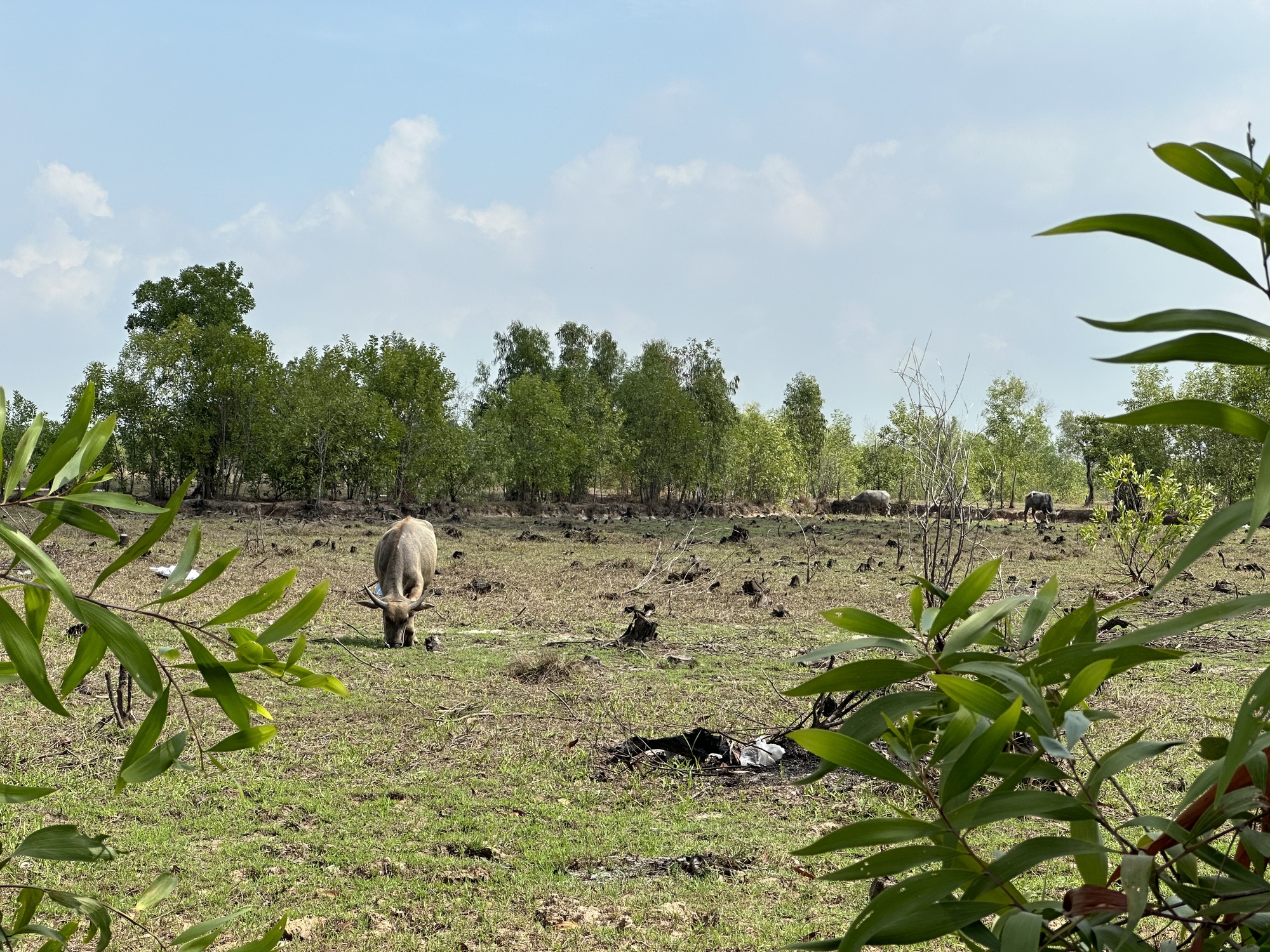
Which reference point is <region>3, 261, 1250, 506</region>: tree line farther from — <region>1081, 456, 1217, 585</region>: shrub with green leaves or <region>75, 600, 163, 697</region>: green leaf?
<region>75, 600, 163, 697</region>: green leaf

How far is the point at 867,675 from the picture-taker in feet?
2.52

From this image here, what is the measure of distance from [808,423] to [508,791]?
1958 inches

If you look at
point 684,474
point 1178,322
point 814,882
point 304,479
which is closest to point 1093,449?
point 684,474

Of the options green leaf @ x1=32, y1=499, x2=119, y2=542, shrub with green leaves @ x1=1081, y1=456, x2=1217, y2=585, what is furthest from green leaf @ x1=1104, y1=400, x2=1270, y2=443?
shrub with green leaves @ x1=1081, y1=456, x2=1217, y2=585

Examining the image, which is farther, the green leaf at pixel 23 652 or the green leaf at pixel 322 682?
the green leaf at pixel 322 682

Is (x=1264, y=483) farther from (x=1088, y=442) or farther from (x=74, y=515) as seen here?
(x=1088, y=442)

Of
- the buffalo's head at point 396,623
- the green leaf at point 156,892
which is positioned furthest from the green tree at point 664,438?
the green leaf at point 156,892

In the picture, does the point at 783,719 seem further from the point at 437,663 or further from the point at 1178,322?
the point at 1178,322

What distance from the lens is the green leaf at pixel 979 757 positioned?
673mm

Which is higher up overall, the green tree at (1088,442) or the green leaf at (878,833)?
the green tree at (1088,442)

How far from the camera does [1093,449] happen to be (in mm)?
46719

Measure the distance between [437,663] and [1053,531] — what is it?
24.2 metres

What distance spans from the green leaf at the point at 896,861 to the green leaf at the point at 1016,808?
24 millimetres

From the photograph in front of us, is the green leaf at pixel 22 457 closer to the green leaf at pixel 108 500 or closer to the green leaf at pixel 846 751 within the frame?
the green leaf at pixel 108 500
